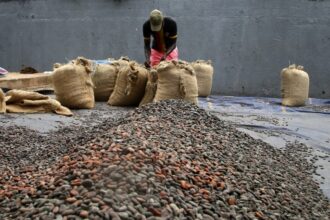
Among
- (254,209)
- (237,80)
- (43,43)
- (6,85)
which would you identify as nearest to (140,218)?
(254,209)

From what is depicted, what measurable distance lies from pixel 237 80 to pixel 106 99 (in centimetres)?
245

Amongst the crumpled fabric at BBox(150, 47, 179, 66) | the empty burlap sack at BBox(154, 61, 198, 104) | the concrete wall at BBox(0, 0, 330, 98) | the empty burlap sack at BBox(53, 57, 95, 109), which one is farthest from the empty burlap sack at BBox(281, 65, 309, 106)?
the empty burlap sack at BBox(53, 57, 95, 109)

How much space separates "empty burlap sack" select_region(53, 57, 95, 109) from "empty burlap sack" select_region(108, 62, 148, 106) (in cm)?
51

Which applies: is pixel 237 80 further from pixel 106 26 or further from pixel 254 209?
pixel 254 209

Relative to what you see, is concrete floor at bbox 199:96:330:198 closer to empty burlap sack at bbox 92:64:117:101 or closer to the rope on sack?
the rope on sack

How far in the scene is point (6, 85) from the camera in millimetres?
5969

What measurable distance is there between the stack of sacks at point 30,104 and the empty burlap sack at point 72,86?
43cm

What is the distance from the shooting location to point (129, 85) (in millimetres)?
Answer: 5855

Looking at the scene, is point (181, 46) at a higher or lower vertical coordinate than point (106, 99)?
higher

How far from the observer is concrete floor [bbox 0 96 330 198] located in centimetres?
419

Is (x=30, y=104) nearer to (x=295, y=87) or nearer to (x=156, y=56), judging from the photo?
(x=156, y=56)

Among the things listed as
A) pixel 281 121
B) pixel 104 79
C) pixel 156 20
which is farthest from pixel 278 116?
pixel 104 79

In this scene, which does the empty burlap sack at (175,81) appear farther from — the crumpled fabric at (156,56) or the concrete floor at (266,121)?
the crumpled fabric at (156,56)

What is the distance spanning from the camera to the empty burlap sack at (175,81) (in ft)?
17.5
